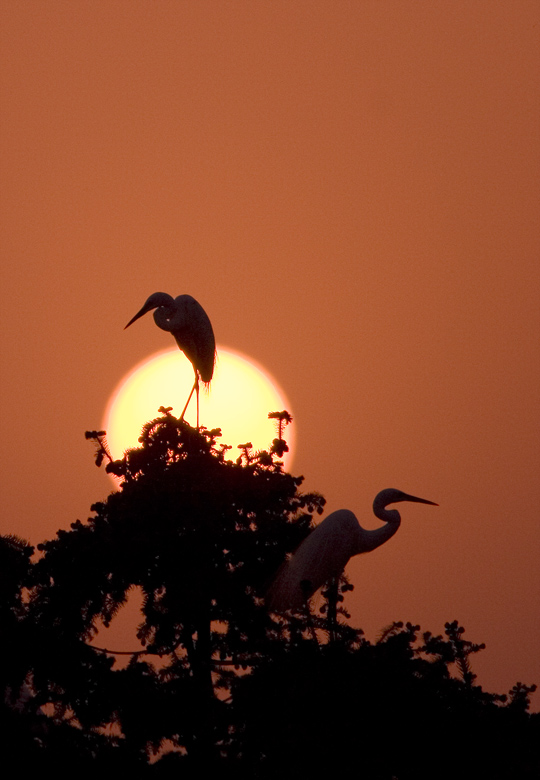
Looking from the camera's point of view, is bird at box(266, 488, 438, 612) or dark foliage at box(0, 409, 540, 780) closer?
dark foliage at box(0, 409, 540, 780)

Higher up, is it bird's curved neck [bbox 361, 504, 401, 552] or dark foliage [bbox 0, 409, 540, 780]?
bird's curved neck [bbox 361, 504, 401, 552]

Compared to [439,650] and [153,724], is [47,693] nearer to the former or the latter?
[153,724]

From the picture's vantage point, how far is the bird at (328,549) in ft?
44.2

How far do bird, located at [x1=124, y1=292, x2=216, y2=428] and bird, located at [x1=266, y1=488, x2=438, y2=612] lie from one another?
626cm

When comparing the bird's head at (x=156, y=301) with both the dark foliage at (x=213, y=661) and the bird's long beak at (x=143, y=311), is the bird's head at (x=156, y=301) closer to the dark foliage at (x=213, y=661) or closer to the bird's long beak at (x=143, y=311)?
the bird's long beak at (x=143, y=311)

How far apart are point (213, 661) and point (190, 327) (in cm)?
1070

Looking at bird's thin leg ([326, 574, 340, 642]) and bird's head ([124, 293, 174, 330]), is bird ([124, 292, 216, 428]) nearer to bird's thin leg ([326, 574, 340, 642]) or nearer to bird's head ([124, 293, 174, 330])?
bird's head ([124, 293, 174, 330])

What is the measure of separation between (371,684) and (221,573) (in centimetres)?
398

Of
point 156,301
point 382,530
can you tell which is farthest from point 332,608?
point 156,301

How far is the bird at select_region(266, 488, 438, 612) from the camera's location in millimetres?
13477

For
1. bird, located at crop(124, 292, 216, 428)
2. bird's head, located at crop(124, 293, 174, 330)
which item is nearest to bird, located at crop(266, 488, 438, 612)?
bird, located at crop(124, 292, 216, 428)

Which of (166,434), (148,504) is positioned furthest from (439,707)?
(166,434)

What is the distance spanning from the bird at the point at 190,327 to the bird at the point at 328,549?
6.26 metres

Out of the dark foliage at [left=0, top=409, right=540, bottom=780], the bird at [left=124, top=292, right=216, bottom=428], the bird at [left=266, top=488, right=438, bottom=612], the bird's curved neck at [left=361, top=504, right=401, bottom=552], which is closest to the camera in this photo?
the dark foliage at [left=0, top=409, right=540, bottom=780]
